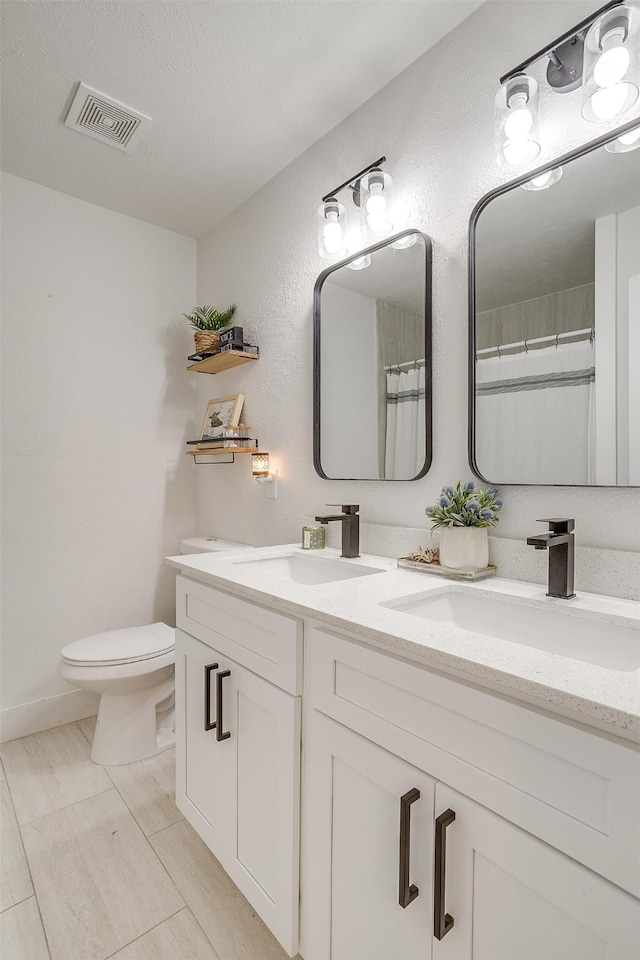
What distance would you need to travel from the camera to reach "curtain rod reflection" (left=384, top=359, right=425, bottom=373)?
1486 mm

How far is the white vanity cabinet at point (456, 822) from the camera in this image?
580 millimetres

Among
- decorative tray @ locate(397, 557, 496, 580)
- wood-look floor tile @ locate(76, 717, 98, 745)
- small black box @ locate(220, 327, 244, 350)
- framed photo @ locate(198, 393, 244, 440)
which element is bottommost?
wood-look floor tile @ locate(76, 717, 98, 745)

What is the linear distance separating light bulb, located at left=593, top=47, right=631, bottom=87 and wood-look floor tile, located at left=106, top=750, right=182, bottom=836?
2.36 meters

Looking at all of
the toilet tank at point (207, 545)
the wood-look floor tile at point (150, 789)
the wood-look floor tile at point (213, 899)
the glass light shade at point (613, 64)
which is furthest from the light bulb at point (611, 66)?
the wood-look floor tile at point (150, 789)

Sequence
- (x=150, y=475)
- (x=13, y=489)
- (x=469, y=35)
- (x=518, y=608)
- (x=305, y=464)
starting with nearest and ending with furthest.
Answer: (x=518, y=608) → (x=469, y=35) → (x=305, y=464) → (x=13, y=489) → (x=150, y=475)

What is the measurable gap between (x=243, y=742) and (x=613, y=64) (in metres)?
1.75

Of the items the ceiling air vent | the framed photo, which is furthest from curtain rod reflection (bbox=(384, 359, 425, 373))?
the ceiling air vent

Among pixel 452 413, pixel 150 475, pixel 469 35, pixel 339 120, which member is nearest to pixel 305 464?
pixel 452 413

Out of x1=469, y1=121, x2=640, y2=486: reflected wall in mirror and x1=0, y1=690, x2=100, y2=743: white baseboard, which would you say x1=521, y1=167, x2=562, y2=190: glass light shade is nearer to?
x1=469, y1=121, x2=640, y2=486: reflected wall in mirror

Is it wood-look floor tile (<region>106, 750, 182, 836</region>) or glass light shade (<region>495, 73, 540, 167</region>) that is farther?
wood-look floor tile (<region>106, 750, 182, 836</region>)

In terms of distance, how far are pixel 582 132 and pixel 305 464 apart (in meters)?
1.30

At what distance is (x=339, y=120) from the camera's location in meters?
1.79

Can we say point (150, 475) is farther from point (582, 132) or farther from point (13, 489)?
point (582, 132)

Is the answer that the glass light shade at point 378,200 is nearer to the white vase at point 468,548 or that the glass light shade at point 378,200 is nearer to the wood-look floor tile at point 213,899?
the white vase at point 468,548
